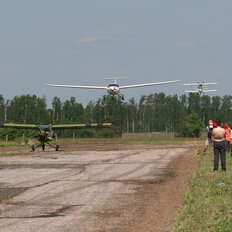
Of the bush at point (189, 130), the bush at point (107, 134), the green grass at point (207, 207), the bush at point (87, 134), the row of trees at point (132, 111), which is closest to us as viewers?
the green grass at point (207, 207)

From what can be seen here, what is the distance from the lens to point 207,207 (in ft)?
31.4

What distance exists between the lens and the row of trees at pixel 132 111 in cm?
13075

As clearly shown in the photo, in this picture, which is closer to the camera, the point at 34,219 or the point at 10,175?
the point at 34,219

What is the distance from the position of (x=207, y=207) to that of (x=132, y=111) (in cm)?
13989

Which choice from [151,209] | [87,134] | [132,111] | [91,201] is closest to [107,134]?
[87,134]

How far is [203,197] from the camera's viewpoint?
10.8 m

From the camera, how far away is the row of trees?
5148 inches

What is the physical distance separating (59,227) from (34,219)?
0.96 m

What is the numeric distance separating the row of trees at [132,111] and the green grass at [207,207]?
111747 mm

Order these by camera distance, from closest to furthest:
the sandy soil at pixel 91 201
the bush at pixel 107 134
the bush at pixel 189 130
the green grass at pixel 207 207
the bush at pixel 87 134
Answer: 1. the green grass at pixel 207 207
2. the sandy soil at pixel 91 201
3. the bush at pixel 107 134
4. the bush at pixel 87 134
5. the bush at pixel 189 130

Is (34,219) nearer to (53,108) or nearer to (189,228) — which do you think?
(189,228)

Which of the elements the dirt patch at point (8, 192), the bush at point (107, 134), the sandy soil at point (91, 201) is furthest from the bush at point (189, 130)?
the dirt patch at point (8, 192)

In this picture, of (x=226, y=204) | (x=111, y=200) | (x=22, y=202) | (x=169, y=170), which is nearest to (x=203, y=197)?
(x=226, y=204)

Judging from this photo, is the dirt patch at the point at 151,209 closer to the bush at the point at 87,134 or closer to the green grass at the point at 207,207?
the green grass at the point at 207,207
